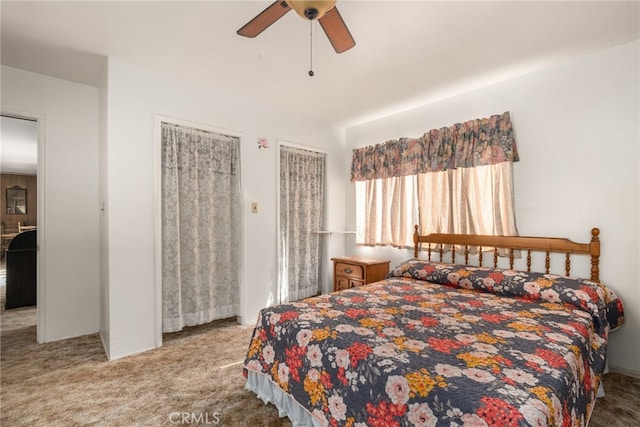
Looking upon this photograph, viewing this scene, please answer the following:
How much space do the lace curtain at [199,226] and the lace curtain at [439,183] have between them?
1.77m

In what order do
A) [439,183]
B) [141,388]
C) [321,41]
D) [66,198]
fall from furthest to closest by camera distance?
[439,183] → [66,198] → [321,41] → [141,388]

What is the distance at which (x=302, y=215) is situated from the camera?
412 centimetres

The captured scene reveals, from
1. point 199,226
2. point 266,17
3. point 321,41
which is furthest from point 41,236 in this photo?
point 321,41

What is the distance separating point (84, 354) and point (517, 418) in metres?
3.19

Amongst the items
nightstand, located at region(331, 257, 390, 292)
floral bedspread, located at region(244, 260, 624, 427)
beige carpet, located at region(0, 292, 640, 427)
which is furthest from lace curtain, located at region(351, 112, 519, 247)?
beige carpet, located at region(0, 292, 640, 427)

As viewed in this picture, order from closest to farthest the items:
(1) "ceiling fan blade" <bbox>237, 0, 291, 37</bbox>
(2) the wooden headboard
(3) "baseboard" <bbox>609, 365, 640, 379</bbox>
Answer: (1) "ceiling fan blade" <bbox>237, 0, 291, 37</bbox>, (3) "baseboard" <bbox>609, 365, 640, 379</bbox>, (2) the wooden headboard

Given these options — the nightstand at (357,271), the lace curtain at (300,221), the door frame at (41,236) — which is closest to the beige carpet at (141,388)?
the door frame at (41,236)

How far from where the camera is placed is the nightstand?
3533 mm

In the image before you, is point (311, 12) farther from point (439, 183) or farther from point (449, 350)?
point (439, 183)

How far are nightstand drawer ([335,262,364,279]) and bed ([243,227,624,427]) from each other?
3.08 feet

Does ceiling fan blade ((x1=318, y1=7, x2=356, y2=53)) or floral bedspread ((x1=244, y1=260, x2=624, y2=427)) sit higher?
ceiling fan blade ((x1=318, y1=7, x2=356, y2=53))

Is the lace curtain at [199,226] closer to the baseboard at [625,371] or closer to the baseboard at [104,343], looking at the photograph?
the baseboard at [104,343]

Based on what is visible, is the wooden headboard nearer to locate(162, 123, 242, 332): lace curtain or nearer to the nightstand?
the nightstand

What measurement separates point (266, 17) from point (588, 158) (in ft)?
8.78
